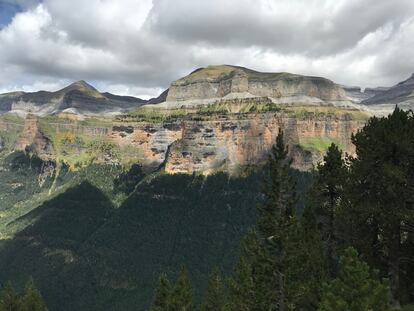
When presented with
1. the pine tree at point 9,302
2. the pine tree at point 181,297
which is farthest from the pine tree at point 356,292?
the pine tree at point 9,302

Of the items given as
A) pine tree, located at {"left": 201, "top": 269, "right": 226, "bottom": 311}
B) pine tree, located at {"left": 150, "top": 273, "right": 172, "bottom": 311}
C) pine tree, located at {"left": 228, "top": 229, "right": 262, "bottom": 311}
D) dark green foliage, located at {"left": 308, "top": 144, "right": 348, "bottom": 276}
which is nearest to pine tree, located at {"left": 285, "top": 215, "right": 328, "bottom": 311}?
dark green foliage, located at {"left": 308, "top": 144, "right": 348, "bottom": 276}

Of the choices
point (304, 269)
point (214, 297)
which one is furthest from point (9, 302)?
point (304, 269)

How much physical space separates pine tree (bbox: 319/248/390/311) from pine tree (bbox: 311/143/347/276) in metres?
25.5

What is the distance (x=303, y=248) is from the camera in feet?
175

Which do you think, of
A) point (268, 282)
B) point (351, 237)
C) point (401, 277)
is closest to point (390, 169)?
point (351, 237)

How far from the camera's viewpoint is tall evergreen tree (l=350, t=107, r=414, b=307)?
48500mm

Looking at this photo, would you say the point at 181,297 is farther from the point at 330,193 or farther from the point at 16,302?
the point at 16,302

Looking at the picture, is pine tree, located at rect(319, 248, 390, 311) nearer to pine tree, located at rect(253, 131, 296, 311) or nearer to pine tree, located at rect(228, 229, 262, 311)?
pine tree, located at rect(253, 131, 296, 311)

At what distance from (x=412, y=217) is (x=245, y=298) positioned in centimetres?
3186

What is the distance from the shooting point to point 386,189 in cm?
4897

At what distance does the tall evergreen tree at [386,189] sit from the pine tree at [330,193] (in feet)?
27.9

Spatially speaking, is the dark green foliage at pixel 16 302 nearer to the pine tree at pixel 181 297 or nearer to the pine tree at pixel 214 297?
the pine tree at pixel 214 297

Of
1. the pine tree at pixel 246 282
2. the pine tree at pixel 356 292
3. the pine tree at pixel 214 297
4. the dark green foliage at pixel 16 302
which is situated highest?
the pine tree at pixel 356 292

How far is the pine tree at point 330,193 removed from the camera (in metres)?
63.0
